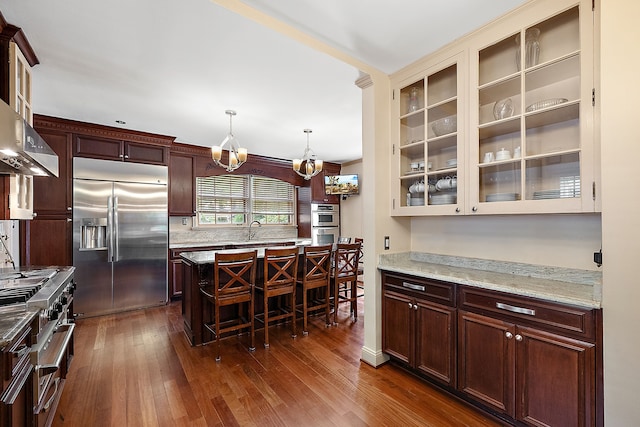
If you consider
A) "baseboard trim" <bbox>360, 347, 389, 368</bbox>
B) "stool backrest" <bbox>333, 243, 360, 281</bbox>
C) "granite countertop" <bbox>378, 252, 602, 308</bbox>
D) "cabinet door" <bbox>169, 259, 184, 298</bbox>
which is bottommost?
"baseboard trim" <bbox>360, 347, 389, 368</bbox>

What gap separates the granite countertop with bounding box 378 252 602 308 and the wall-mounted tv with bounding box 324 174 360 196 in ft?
12.0

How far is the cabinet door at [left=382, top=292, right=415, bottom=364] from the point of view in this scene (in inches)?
91.7

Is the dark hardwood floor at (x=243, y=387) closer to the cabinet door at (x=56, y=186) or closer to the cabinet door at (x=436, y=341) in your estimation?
the cabinet door at (x=436, y=341)

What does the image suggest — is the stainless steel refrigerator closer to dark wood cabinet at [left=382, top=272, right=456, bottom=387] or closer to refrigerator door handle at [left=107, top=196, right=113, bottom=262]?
refrigerator door handle at [left=107, top=196, right=113, bottom=262]

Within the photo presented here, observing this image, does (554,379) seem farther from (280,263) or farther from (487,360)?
(280,263)

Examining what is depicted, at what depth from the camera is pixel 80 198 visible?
150 inches

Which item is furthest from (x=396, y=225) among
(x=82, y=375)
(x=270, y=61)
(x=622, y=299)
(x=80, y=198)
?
(x=80, y=198)

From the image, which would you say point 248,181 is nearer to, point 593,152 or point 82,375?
point 82,375

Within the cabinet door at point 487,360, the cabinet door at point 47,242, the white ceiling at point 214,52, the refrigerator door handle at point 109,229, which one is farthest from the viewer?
the refrigerator door handle at point 109,229

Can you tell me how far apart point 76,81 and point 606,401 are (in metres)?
4.52

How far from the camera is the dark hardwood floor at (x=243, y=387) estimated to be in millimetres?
1914

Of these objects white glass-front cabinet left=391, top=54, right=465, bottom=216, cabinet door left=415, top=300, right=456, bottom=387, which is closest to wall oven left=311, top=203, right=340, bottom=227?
white glass-front cabinet left=391, top=54, right=465, bottom=216

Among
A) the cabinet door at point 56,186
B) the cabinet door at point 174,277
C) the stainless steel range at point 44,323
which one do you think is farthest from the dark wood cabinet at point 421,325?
the cabinet door at point 56,186

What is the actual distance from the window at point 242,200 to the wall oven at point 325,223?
591mm
